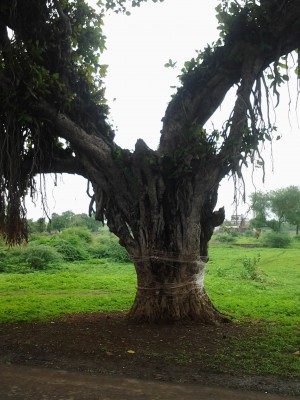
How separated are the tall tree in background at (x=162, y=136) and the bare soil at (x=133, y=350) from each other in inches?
21.6

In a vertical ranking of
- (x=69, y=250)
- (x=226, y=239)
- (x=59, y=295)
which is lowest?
(x=59, y=295)

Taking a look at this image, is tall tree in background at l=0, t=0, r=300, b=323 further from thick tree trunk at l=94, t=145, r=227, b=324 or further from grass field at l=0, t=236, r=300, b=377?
grass field at l=0, t=236, r=300, b=377

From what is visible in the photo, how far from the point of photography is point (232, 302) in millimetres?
9484

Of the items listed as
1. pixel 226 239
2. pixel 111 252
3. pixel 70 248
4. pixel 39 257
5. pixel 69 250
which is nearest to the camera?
pixel 39 257

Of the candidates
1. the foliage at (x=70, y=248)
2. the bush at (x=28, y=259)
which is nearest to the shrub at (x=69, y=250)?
the foliage at (x=70, y=248)

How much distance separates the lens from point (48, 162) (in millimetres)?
7781

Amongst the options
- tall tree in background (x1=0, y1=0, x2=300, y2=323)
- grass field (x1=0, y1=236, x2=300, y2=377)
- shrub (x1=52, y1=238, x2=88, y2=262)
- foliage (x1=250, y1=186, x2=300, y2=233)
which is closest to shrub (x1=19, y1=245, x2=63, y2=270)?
grass field (x1=0, y1=236, x2=300, y2=377)

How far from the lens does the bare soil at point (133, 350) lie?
169 inches

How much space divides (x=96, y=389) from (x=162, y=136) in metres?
4.41

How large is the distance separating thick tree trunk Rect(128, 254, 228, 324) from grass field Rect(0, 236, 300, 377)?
3.30 ft

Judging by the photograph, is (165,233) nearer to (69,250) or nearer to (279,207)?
(69,250)

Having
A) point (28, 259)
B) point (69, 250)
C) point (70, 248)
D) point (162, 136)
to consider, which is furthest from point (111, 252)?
point (162, 136)

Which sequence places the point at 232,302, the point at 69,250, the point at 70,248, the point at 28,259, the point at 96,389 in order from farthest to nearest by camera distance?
the point at 70,248
the point at 69,250
the point at 28,259
the point at 232,302
the point at 96,389

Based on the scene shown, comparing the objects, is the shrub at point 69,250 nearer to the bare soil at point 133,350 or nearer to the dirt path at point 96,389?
the bare soil at point 133,350
